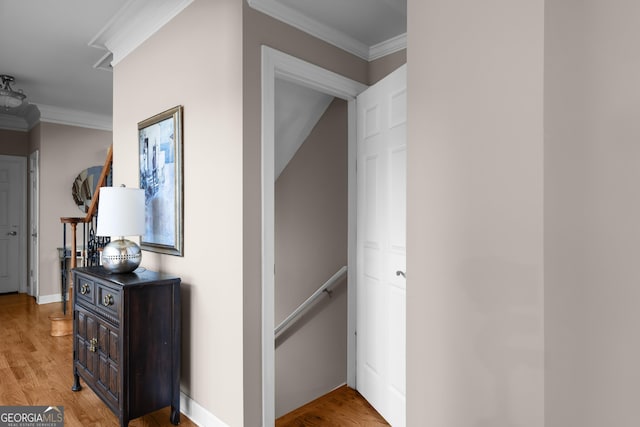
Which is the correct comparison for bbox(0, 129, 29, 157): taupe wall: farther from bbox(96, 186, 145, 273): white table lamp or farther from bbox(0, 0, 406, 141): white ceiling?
bbox(96, 186, 145, 273): white table lamp

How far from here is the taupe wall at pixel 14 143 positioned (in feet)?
18.3

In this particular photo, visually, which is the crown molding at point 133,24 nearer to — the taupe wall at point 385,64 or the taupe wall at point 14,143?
the taupe wall at point 385,64

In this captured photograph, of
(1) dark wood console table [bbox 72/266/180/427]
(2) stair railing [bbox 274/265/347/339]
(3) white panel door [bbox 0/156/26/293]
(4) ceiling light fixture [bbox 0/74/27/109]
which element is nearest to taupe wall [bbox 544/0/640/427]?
(1) dark wood console table [bbox 72/266/180/427]

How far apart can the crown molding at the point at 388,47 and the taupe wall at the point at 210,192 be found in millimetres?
1058

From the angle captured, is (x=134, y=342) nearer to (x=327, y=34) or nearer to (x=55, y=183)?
(x=327, y=34)

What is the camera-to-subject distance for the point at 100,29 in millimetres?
2811

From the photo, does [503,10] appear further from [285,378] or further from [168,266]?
[285,378]

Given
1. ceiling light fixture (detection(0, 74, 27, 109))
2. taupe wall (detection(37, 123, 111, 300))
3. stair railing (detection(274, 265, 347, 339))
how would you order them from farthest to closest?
1. taupe wall (detection(37, 123, 111, 300))
2. ceiling light fixture (detection(0, 74, 27, 109))
3. stair railing (detection(274, 265, 347, 339))

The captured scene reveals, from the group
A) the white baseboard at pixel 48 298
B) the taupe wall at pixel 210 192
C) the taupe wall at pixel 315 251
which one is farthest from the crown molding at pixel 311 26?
the white baseboard at pixel 48 298

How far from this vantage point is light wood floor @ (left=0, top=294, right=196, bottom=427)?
89.8 inches

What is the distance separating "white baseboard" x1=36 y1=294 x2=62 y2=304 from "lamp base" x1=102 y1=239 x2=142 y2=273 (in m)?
3.76

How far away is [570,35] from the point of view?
959 millimetres

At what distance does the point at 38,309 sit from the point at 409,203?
17.7 ft

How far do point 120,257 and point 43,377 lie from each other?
1353 millimetres
